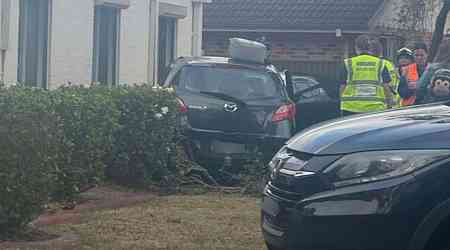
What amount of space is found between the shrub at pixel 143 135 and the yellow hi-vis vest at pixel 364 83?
2216 millimetres

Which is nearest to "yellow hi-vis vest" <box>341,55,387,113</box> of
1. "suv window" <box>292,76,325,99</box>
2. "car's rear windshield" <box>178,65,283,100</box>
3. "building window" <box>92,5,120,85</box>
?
"car's rear windshield" <box>178,65,283,100</box>

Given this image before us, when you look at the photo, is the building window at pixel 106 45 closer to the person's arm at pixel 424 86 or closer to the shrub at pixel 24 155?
the person's arm at pixel 424 86

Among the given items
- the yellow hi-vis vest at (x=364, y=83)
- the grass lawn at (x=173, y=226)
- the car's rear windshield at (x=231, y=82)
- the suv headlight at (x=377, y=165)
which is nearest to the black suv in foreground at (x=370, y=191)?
the suv headlight at (x=377, y=165)

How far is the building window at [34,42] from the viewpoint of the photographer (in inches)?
531

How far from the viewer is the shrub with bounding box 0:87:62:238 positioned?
7.66 meters

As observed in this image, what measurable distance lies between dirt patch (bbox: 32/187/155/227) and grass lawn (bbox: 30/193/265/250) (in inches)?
4.5

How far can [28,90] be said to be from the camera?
8.08 meters

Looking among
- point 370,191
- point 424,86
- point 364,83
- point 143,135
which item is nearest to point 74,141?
point 143,135

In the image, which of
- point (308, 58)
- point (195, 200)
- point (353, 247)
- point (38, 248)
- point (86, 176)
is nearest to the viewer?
point (353, 247)

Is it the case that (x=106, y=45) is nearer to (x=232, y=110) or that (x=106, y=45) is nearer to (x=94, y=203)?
(x=232, y=110)

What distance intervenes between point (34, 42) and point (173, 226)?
5.78 meters

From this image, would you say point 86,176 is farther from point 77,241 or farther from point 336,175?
point 336,175

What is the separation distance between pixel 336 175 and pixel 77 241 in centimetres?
299

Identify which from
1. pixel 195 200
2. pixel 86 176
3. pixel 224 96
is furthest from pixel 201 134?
pixel 86 176
